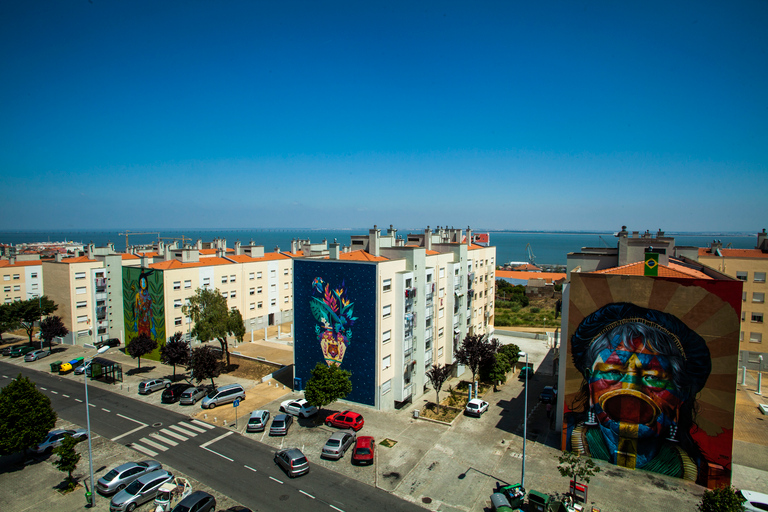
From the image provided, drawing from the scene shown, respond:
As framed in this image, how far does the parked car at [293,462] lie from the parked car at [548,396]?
21730 mm

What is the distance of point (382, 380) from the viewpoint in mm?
32719

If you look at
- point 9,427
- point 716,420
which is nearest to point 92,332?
point 9,427

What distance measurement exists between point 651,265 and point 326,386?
22.6m

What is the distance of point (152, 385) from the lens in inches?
1478

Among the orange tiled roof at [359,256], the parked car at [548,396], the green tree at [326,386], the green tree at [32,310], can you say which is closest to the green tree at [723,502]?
the parked car at [548,396]

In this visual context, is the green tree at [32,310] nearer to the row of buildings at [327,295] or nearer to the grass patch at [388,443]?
the row of buildings at [327,295]

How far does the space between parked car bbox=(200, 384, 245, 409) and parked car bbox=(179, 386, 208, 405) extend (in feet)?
1.93

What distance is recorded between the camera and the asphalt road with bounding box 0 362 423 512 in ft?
70.5

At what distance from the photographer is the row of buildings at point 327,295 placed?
33.0 m

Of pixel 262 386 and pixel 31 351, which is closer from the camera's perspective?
pixel 262 386

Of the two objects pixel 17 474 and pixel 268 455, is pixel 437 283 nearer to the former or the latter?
pixel 268 455

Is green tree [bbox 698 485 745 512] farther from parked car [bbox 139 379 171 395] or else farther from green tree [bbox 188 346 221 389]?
parked car [bbox 139 379 171 395]

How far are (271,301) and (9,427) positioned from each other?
1557 inches

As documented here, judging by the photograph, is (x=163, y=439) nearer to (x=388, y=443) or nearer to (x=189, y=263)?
(x=388, y=443)
